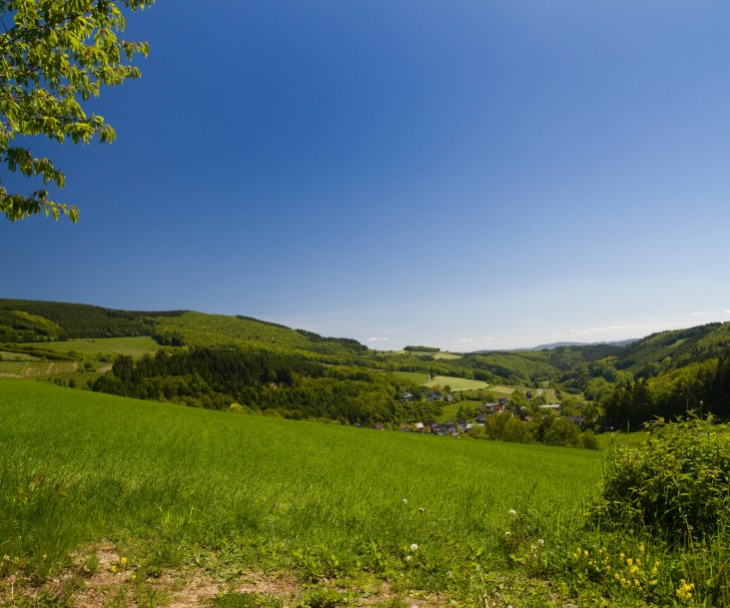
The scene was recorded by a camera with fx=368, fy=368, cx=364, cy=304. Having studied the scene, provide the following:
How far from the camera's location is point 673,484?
17.2 feet

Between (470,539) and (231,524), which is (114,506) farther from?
(470,539)

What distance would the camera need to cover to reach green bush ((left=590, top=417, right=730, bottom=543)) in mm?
4945

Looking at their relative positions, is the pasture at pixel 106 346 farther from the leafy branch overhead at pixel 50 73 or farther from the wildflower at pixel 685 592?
the wildflower at pixel 685 592

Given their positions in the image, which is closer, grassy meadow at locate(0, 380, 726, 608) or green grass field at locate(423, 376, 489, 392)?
grassy meadow at locate(0, 380, 726, 608)

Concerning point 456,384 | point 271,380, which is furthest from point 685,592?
point 456,384

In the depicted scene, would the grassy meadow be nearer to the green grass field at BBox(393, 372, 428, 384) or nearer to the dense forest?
the dense forest

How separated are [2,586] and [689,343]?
24861 centimetres

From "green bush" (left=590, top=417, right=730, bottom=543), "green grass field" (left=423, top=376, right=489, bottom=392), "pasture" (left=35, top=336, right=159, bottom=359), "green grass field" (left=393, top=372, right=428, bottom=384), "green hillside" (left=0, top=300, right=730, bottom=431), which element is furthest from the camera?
"green grass field" (left=393, top=372, right=428, bottom=384)

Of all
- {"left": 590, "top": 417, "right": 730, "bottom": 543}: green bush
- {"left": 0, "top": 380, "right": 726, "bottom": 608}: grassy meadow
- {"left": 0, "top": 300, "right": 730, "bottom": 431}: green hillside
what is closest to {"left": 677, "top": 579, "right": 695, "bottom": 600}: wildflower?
{"left": 0, "top": 380, "right": 726, "bottom": 608}: grassy meadow

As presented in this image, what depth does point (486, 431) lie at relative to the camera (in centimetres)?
7238

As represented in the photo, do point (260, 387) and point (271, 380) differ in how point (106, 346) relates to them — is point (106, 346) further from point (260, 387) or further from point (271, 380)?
point (260, 387)

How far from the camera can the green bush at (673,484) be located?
4945mm

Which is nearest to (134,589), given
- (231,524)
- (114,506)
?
(231,524)

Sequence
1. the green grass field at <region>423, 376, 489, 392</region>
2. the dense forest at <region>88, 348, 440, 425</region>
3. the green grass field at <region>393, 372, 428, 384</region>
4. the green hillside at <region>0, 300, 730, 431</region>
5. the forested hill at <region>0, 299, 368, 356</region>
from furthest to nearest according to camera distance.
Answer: the green grass field at <region>393, 372, 428, 384</region> < the green grass field at <region>423, 376, 489, 392</region> < the forested hill at <region>0, 299, 368, 356</region> < the dense forest at <region>88, 348, 440, 425</region> < the green hillside at <region>0, 300, 730, 431</region>
